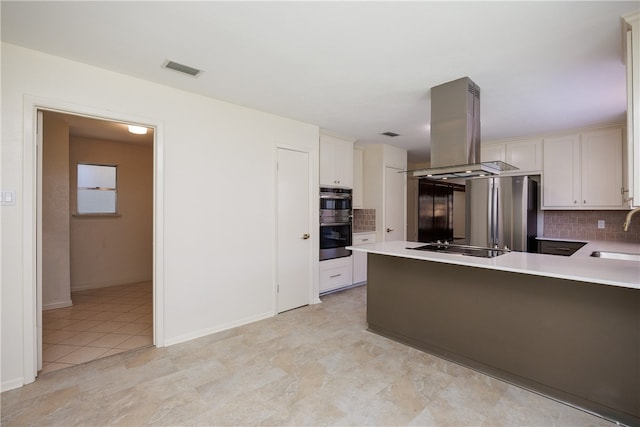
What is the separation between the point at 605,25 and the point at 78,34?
3255 mm

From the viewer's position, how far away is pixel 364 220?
5285 millimetres

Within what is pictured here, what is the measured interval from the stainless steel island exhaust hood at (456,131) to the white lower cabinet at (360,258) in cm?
225

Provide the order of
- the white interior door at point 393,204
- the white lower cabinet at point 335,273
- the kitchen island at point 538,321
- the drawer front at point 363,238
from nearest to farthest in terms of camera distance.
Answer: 1. the kitchen island at point 538,321
2. the white lower cabinet at point 335,273
3. the drawer front at point 363,238
4. the white interior door at point 393,204

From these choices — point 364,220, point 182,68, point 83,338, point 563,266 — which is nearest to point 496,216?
point 364,220

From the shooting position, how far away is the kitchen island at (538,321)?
1785 millimetres

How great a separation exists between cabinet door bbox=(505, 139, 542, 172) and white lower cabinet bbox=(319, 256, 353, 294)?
287 cm

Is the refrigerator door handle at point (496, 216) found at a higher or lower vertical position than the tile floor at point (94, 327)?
higher

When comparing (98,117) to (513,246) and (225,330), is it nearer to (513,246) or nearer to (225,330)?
(225,330)

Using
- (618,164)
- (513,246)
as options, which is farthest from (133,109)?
(618,164)

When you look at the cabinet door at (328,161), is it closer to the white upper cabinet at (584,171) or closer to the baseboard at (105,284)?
the white upper cabinet at (584,171)

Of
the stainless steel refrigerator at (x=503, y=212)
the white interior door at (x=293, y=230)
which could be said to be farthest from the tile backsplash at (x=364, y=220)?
the white interior door at (x=293, y=230)

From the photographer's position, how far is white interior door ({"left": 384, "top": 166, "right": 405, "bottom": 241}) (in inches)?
199

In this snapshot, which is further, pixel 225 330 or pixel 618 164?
pixel 618 164

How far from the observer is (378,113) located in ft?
11.3
